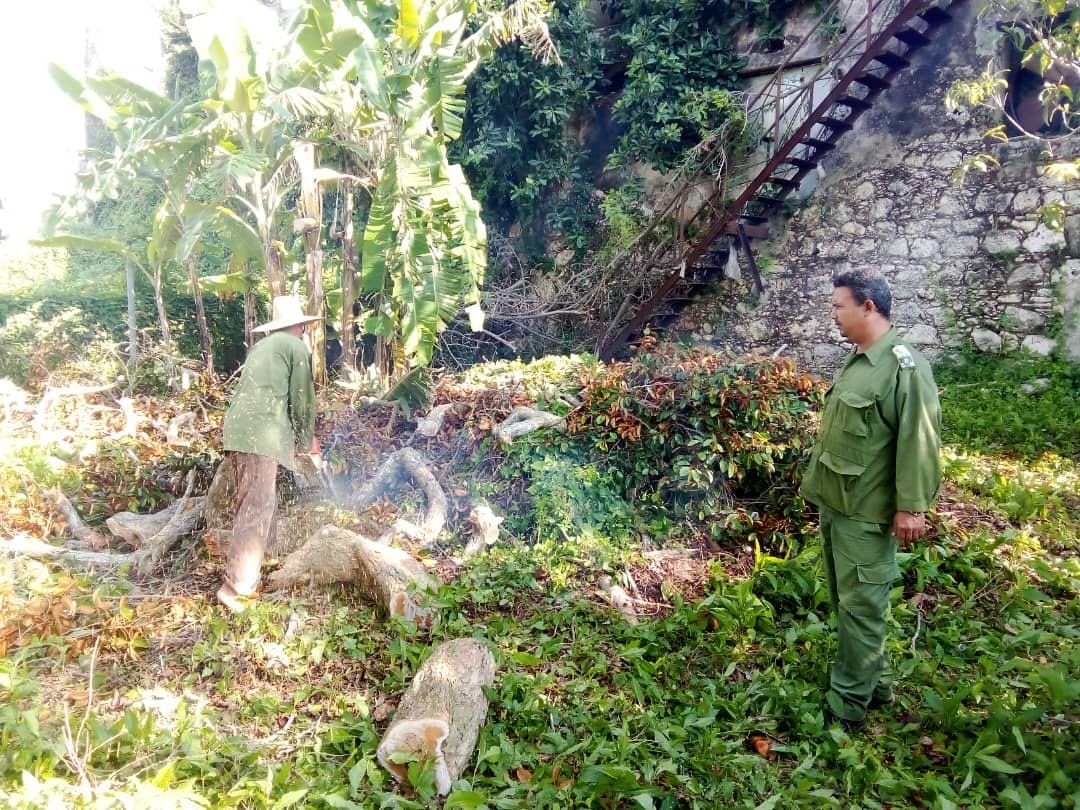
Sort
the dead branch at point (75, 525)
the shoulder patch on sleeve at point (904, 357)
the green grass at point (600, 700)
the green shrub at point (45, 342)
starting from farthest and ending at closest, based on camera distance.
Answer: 1. the green shrub at point (45, 342)
2. the dead branch at point (75, 525)
3. the shoulder patch on sleeve at point (904, 357)
4. the green grass at point (600, 700)

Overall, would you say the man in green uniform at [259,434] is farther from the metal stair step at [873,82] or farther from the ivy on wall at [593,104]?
the metal stair step at [873,82]

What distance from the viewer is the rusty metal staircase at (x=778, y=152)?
805 centimetres

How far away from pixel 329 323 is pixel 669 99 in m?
6.12

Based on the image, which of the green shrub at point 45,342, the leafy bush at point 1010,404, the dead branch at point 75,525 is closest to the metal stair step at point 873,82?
the leafy bush at point 1010,404

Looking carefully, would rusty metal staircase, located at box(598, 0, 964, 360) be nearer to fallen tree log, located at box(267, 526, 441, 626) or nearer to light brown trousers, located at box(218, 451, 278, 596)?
fallen tree log, located at box(267, 526, 441, 626)

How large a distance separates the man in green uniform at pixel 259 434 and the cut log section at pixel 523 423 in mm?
1801

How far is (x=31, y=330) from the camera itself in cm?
1016

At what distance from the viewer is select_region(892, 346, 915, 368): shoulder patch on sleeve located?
291 centimetres

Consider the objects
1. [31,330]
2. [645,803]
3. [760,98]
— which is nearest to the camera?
[645,803]

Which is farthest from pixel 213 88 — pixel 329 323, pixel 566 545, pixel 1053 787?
pixel 1053 787

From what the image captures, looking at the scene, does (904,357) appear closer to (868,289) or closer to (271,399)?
(868,289)

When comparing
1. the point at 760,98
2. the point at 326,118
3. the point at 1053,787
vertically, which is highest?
the point at 760,98

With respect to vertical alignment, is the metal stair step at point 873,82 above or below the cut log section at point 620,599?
above

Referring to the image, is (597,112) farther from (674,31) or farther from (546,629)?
(546,629)
